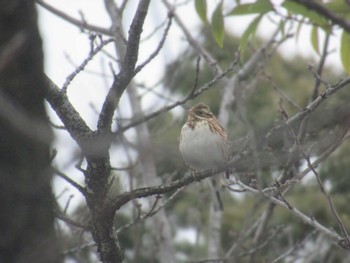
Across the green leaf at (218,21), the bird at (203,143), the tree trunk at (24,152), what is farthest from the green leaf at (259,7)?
the bird at (203,143)

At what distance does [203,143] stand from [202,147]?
40 millimetres

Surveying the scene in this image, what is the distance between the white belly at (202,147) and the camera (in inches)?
237

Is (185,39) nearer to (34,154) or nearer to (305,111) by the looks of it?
(305,111)

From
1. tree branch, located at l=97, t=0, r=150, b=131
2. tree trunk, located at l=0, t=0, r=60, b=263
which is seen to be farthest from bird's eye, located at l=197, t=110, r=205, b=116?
tree trunk, located at l=0, t=0, r=60, b=263

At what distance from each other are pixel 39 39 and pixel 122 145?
1.88ft

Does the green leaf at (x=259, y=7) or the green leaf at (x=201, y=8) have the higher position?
the green leaf at (x=201, y=8)

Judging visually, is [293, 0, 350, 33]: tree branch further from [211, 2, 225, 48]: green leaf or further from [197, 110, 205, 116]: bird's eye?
[197, 110, 205, 116]: bird's eye

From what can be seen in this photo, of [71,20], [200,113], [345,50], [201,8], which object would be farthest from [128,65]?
[71,20]

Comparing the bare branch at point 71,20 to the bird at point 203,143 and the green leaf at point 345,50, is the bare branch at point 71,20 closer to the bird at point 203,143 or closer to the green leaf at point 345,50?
the bird at point 203,143

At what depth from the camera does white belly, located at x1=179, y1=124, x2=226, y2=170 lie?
19.7 ft

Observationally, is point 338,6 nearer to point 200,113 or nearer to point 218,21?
point 218,21

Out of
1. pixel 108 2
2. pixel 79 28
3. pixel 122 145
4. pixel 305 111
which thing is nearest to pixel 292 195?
pixel 108 2

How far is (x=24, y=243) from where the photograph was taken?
2.29 metres

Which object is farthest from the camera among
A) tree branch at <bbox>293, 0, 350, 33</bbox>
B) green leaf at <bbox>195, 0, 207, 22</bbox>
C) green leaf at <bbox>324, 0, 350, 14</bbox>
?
green leaf at <bbox>195, 0, 207, 22</bbox>
